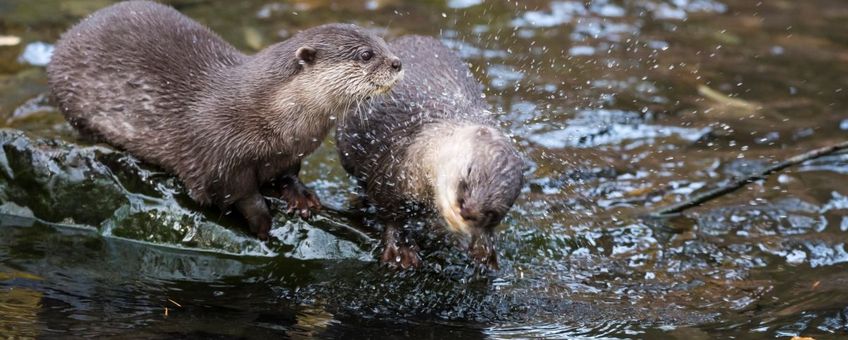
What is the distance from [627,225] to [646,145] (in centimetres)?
98

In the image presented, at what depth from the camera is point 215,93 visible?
12.1 ft

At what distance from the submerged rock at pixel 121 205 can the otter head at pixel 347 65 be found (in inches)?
23.3

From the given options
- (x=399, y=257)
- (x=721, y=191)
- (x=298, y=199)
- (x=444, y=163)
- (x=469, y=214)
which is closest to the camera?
(x=469, y=214)

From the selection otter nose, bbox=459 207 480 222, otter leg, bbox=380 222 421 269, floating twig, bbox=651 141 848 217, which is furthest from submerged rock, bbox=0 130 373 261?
floating twig, bbox=651 141 848 217

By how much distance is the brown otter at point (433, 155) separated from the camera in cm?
309

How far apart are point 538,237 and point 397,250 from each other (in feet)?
2.04

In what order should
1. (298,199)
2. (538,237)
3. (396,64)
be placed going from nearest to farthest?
(396,64) → (298,199) → (538,237)

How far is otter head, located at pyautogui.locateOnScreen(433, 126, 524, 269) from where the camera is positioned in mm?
3029

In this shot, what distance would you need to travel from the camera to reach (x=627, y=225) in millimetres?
4199

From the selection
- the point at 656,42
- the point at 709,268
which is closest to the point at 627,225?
the point at 709,268

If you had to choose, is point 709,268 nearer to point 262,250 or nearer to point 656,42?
point 262,250

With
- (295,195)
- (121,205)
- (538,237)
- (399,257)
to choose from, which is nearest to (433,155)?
(399,257)

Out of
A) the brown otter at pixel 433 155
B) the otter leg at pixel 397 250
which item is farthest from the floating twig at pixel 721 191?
the otter leg at pixel 397 250

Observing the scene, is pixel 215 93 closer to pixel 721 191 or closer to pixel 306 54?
pixel 306 54
